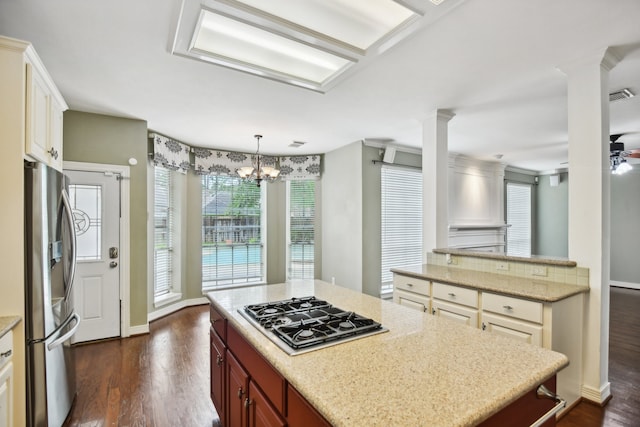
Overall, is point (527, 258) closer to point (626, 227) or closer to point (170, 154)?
point (170, 154)

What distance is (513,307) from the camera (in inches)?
87.7

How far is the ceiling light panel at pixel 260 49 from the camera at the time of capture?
6.54 feet

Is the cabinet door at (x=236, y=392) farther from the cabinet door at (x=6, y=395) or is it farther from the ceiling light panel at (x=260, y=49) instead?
the ceiling light panel at (x=260, y=49)

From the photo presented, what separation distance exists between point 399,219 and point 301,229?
1.80m

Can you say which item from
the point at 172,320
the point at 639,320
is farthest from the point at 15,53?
the point at 639,320

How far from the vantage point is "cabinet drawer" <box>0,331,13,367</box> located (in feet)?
4.64

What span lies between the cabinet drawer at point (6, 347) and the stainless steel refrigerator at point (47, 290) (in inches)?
5.6

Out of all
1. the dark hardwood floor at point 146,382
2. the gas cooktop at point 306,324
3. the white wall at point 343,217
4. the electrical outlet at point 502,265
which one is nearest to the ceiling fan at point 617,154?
the electrical outlet at point 502,265

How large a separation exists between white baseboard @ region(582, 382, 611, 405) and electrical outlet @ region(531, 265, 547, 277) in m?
0.84

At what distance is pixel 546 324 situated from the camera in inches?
81.4

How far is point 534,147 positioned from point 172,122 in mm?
5558

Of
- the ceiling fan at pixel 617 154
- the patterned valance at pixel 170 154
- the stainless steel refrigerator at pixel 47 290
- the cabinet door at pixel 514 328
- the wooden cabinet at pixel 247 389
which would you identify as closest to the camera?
the wooden cabinet at pixel 247 389

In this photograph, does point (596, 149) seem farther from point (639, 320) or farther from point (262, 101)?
point (639, 320)

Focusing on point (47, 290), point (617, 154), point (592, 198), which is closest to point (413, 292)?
point (592, 198)
